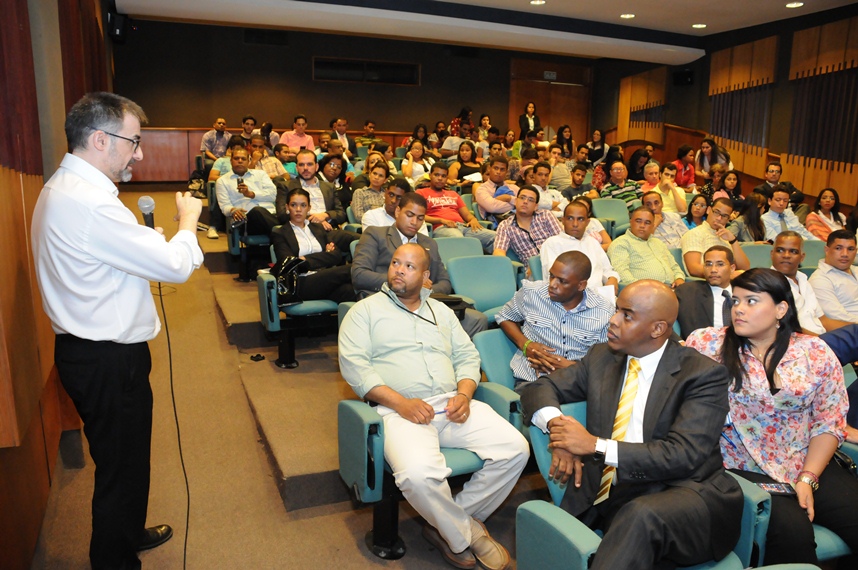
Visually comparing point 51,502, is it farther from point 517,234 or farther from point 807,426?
point 517,234

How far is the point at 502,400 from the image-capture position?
2.67 m

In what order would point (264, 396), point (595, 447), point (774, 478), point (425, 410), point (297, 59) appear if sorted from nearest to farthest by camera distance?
point (595, 447), point (774, 478), point (425, 410), point (264, 396), point (297, 59)

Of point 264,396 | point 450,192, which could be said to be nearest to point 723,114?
point 450,192

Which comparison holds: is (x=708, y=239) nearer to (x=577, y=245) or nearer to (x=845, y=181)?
(x=577, y=245)

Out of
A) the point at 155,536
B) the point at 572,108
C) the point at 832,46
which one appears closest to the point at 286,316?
the point at 155,536

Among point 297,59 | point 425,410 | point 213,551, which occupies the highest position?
point 297,59

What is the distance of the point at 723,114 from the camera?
35.5 feet

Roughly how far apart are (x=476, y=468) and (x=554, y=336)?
2.54 feet

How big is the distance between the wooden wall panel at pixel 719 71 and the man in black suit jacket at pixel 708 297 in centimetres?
826

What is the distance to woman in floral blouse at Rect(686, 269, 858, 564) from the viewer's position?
2182 millimetres

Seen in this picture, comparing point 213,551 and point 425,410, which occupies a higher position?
point 425,410

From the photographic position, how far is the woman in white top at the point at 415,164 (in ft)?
26.8

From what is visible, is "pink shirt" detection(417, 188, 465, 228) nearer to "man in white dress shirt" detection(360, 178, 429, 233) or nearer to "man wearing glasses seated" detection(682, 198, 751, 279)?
"man in white dress shirt" detection(360, 178, 429, 233)

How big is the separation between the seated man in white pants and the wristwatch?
611 millimetres
